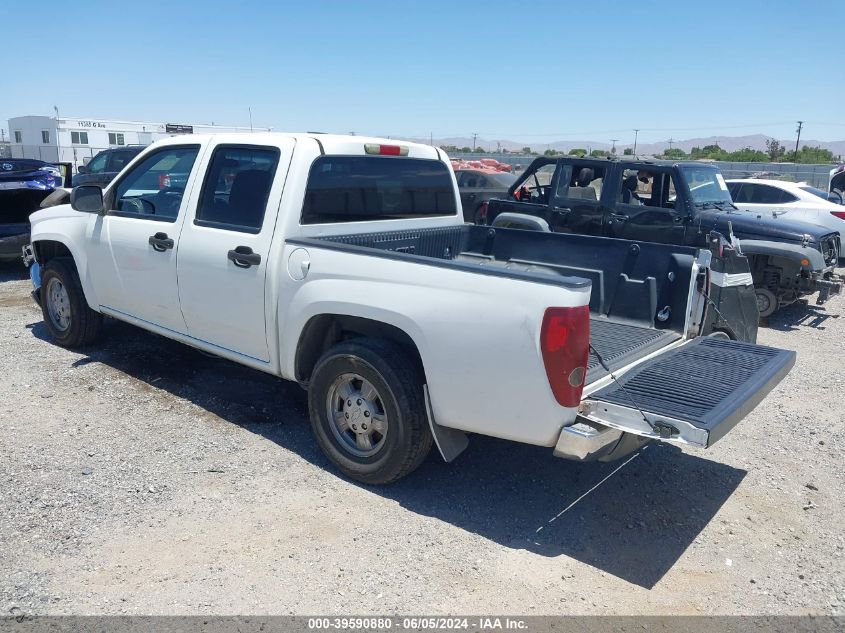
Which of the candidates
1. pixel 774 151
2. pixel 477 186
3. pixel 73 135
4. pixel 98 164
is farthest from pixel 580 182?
pixel 774 151

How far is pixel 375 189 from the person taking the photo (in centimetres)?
516

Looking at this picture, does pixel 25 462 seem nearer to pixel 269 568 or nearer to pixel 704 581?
pixel 269 568

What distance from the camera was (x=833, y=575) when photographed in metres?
3.62

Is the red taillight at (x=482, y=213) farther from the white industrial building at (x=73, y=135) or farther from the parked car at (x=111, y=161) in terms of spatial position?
the white industrial building at (x=73, y=135)

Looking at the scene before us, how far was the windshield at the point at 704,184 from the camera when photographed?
889 cm

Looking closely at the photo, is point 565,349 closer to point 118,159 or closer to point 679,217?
point 679,217

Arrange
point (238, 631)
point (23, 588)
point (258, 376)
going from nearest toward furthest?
point (238, 631), point (23, 588), point (258, 376)

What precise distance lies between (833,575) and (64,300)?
6.28 metres

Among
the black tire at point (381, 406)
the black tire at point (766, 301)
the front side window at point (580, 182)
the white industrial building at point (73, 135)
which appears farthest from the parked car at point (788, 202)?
the white industrial building at point (73, 135)

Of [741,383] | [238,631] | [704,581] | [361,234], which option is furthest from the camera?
[361,234]

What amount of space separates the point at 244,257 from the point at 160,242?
98cm

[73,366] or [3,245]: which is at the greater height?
[3,245]

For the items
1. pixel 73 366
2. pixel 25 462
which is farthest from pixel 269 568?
pixel 73 366

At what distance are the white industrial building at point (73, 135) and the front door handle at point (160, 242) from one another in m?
33.9
